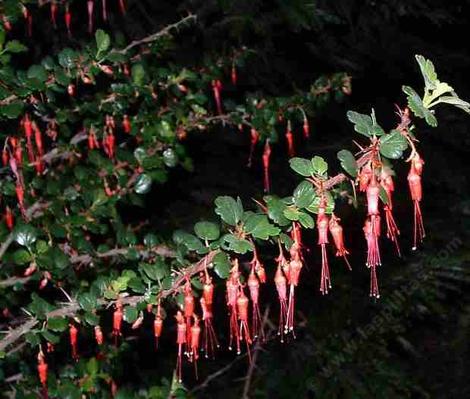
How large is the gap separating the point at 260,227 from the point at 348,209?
199 cm

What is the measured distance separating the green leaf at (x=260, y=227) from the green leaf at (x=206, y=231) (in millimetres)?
81

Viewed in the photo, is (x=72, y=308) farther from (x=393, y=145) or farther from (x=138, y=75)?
(x=138, y=75)

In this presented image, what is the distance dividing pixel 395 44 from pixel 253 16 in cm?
98

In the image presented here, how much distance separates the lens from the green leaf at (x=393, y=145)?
0.86m

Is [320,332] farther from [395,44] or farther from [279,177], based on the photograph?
[395,44]

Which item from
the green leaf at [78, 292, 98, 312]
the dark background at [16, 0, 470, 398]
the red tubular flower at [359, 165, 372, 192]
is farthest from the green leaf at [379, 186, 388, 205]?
the dark background at [16, 0, 470, 398]

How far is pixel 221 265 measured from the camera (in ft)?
3.14

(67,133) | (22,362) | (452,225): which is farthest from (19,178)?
(452,225)

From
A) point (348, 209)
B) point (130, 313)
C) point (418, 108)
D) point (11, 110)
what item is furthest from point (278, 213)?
point (348, 209)

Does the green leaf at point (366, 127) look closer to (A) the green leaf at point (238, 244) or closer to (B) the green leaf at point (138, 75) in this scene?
(A) the green leaf at point (238, 244)

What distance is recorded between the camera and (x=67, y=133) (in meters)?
1.92

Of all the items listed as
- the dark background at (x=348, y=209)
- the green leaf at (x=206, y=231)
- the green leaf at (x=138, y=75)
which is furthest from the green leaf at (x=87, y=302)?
the dark background at (x=348, y=209)

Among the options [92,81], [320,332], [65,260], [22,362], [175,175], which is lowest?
[320,332]

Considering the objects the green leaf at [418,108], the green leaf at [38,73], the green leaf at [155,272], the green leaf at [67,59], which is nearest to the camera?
the green leaf at [418,108]
